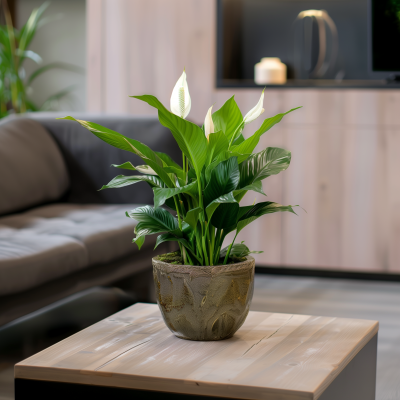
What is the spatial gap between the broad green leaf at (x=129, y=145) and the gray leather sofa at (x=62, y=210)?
2.38 ft

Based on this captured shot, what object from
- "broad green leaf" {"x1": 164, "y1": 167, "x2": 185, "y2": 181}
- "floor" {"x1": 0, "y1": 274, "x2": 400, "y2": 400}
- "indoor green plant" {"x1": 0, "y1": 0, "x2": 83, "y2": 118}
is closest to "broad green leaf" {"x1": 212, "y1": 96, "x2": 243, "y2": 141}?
"broad green leaf" {"x1": 164, "y1": 167, "x2": 185, "y2": 181}

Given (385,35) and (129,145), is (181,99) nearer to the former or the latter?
(129,145)

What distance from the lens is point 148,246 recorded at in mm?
2408

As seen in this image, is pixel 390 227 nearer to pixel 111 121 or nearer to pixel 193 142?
pixel 111 121

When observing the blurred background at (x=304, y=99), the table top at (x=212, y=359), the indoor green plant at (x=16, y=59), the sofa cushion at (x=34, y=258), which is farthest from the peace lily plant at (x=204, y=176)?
the indoor green plant at (x=16, y=59)

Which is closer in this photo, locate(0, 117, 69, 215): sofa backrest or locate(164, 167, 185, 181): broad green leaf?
locate(164, 167, 185, 181): broad green leaf

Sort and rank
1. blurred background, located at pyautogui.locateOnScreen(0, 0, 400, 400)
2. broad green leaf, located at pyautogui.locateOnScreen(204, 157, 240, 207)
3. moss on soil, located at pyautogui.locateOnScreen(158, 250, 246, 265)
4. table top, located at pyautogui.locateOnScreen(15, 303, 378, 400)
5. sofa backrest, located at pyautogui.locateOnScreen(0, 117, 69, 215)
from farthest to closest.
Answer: blurred background, located at pyautogui.locateOnScreen(0, 0, 400, 400) → sofa backrest, located at pyautogui.locateOnScreen(0, 117, 69, 215) → moss on soil, located at pyautogui.locateOnScreen(158, 250, 246, 265) → broad green leaf, located at pyautogui.locateOnScreen(204, 157, 240, 207) → table top, located at pyautogui.locateOnScreen(15, 303, 378, 400)

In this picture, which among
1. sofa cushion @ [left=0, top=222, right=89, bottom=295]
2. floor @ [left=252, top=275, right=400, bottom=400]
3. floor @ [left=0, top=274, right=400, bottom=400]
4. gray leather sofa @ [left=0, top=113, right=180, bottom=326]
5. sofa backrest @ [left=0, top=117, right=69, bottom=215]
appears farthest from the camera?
sofa backrest @ [left=0, top=117, right=69, bottom=215]

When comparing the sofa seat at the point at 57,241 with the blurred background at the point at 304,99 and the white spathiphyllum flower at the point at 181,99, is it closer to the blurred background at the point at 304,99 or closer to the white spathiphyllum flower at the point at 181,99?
the blurred background at the point at 304,99

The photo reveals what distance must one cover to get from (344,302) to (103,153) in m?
1.32

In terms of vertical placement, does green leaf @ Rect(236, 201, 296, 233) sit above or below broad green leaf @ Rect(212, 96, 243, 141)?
below

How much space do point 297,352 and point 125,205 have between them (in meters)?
1.69

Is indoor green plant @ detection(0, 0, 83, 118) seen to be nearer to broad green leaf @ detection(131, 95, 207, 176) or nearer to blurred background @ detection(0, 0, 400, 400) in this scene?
blurred background @ detection(0, 0, 400, 400)

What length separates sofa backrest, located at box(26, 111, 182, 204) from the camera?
106 inches
